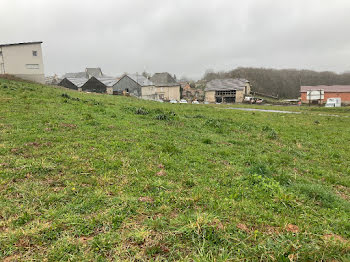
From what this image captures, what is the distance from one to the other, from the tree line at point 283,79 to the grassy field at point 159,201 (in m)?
115

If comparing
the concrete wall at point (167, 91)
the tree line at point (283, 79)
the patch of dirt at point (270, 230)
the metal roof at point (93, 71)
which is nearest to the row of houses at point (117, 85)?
the concrete wall at point (167, 91)

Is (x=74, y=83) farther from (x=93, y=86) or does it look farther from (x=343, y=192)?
(x=343, y=192)

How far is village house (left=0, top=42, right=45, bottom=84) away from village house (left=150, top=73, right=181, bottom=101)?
46506 mm

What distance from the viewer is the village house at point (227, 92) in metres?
84.9

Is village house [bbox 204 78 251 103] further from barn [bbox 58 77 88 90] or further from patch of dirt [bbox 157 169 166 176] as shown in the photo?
patch of dirt [bbox 157 169 166 176]

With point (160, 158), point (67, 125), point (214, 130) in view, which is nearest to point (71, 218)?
point (160, 158)

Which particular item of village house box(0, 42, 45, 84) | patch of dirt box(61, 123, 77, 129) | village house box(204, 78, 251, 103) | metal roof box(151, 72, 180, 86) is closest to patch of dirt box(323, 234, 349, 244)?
patch of dirt box(61, 123, 77, 129)

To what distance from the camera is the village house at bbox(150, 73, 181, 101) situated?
273 ft

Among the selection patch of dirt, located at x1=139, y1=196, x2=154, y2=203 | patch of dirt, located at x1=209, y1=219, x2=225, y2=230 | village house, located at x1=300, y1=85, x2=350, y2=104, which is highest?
village house, located at x1=300, y1=85, x2=350, y2=104

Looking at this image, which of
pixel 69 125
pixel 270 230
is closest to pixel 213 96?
pixel 69 125

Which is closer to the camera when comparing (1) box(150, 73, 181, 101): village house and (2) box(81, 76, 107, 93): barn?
(2) box(81, 76, 107, 93): barn

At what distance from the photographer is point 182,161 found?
707 cm

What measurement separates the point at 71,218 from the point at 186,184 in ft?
9.05

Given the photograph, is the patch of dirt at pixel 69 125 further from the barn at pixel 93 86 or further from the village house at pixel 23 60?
the barn at pixel 93 86
